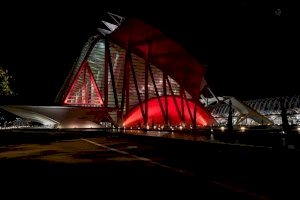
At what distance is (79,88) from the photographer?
4003 cm

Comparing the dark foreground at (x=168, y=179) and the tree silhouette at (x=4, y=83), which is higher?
the tree silhouette at (x=4, y=83)

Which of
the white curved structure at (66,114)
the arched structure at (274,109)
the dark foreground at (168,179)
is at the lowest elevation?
the dark foreground at (168,179)

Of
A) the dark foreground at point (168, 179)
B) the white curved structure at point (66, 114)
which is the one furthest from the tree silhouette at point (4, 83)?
the dark foreground at point (168, 179)

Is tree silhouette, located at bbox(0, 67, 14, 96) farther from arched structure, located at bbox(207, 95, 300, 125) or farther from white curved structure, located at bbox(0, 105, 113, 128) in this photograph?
arched structure, located at bbox(207, 95, 300, 125)

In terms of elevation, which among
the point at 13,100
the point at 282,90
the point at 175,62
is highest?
the point at 175,62

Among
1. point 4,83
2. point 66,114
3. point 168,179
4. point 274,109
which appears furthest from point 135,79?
point 168,179

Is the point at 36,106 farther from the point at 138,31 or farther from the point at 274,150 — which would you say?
the point at 274,150

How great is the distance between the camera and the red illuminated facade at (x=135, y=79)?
35250mm

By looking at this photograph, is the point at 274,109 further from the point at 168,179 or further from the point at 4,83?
the point at 168,179

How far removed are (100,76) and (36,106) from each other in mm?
11215

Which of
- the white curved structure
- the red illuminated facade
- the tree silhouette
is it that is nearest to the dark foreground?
the tree silhouette

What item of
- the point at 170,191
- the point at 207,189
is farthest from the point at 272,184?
the point at 170,191

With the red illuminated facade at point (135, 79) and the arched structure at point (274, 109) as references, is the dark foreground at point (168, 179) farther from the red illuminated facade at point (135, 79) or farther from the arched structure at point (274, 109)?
the arched structure at point (274, 109)

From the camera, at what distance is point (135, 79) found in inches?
1416
